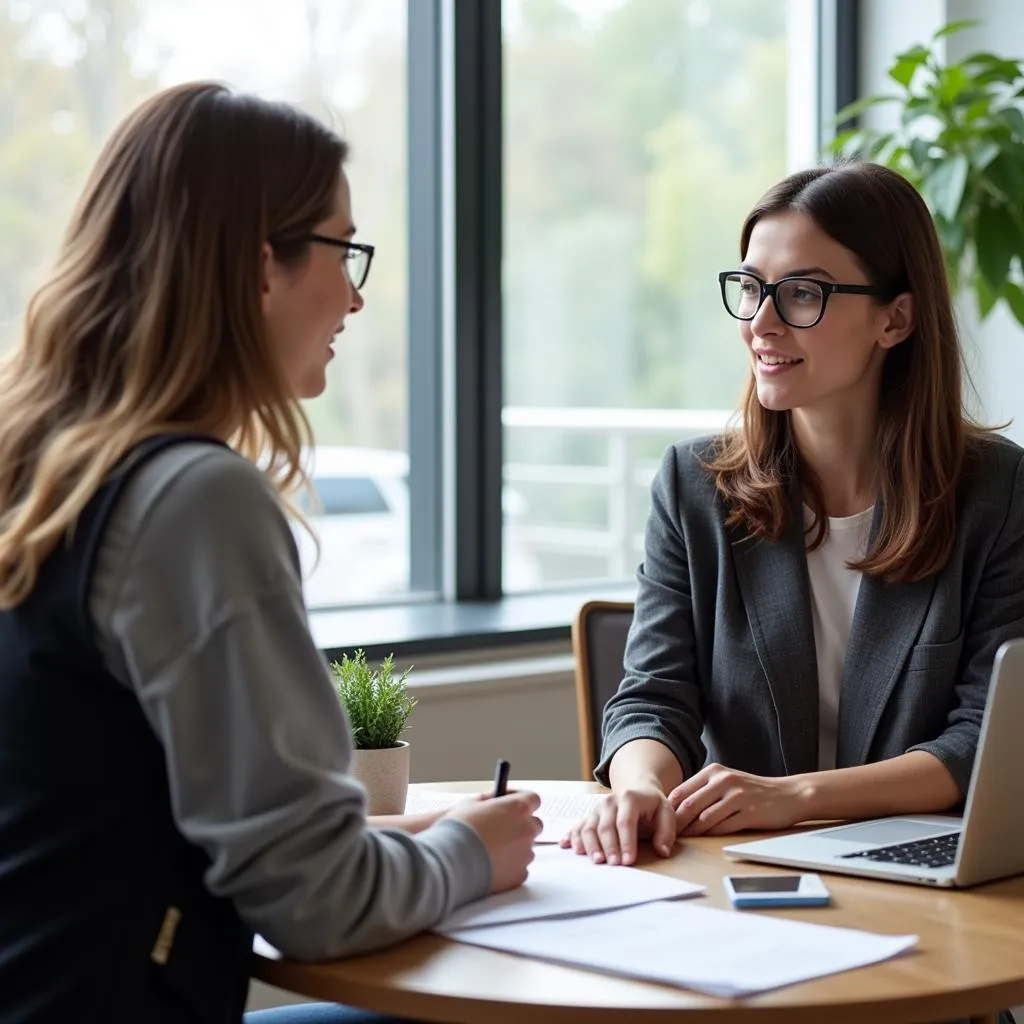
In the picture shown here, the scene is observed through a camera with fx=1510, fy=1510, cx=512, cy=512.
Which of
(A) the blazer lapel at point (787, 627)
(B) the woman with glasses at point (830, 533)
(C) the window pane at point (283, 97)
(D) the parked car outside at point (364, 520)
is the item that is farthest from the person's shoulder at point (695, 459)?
(D) the parked car outside at point (364, 520)

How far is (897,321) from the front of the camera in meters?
2.17

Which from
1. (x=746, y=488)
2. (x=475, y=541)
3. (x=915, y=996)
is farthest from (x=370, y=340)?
(x=915, y=996)

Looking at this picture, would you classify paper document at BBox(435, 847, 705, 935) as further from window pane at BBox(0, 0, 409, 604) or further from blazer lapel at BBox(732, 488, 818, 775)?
window pane at BBox(0, 0, 409, 604)

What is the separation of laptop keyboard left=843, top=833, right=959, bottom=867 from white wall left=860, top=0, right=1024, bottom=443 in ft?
7.66

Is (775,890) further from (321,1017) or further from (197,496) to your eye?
(197,496)

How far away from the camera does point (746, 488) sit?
2160 millimetres

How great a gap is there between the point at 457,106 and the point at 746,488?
5.17 ft

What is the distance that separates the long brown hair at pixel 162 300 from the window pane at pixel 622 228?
2330mm

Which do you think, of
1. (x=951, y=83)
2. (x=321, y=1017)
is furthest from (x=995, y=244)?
(x=321, y=1017)

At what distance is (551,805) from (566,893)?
412mm

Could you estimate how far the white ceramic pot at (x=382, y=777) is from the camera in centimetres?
171

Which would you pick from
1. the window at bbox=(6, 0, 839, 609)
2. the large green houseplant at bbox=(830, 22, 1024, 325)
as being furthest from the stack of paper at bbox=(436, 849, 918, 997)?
the large green houseplant at bbox=(830, 22, 1024, 325)

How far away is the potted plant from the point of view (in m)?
1.71

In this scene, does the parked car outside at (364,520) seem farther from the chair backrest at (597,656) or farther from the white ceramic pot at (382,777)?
the white ceramic pot at (382,777)
